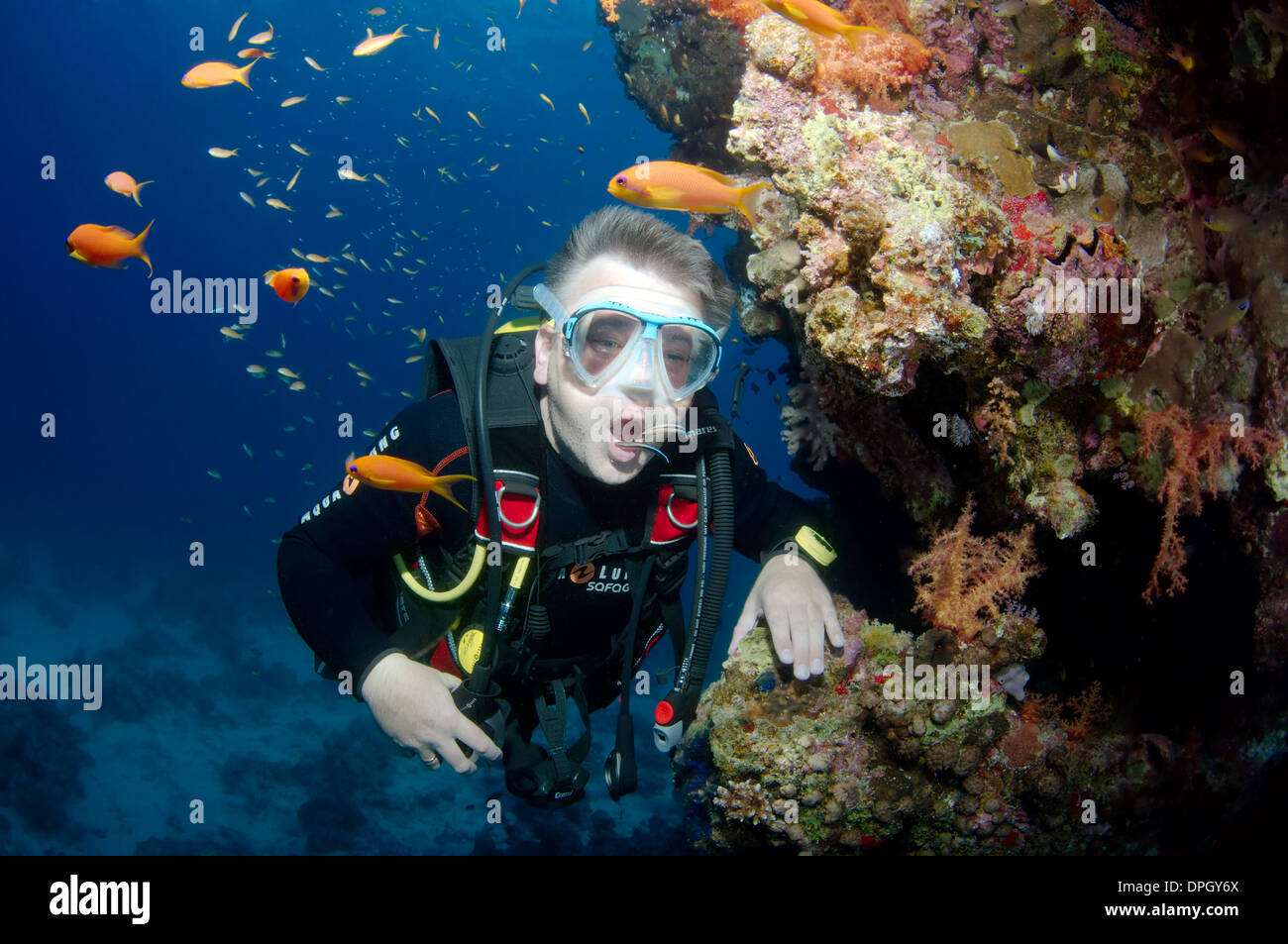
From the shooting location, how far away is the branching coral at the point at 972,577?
Answer: 3307mm

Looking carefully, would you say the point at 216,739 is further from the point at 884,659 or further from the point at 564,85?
the point at 564,85

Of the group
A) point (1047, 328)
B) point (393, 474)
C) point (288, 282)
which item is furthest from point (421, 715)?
point (288, 282)

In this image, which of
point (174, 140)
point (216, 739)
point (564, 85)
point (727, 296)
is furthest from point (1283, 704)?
point (174, 140)

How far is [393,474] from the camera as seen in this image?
2.89m

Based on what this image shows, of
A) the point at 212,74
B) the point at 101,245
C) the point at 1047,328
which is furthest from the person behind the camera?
the point at 212,74

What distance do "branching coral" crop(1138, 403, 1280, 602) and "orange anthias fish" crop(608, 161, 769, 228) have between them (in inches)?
97.1

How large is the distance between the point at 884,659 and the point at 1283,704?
3580 millimetres

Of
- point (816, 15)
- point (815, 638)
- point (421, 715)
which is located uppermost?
point (816, 15)

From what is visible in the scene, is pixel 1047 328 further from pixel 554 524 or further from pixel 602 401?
pixel 554 524

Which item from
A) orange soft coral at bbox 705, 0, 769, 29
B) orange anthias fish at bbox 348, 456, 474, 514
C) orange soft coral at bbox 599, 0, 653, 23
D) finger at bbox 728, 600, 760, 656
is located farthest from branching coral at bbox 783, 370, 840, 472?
orange soft coral at bbox 599, 0, 653, 23

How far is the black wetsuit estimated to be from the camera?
2.94m

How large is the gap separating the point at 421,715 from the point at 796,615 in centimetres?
185

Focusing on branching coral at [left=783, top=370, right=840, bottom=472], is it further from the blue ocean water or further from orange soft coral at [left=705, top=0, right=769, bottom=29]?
orange soft coral at [left=705, top=0, right=769, bottom=29]

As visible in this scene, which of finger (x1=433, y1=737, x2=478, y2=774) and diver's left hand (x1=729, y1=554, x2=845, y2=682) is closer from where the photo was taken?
finger (x1=433, y1=737, x2=478, y2=774)
